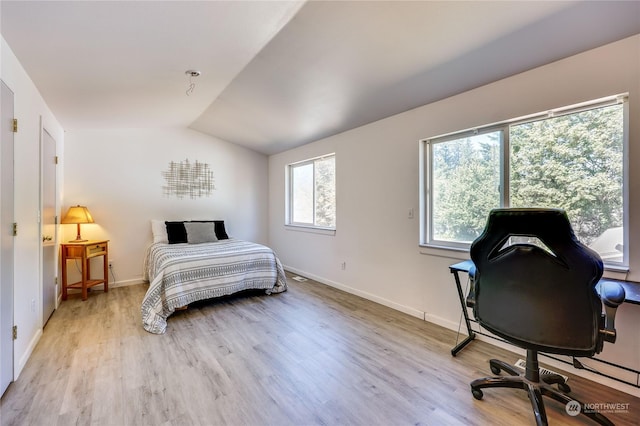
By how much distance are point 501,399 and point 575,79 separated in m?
2.18

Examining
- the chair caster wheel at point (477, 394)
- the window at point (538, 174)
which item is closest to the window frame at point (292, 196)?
→ the window at point (538, 174)

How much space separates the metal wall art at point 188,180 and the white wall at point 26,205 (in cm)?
206

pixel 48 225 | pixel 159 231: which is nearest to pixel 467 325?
pixel 48 225

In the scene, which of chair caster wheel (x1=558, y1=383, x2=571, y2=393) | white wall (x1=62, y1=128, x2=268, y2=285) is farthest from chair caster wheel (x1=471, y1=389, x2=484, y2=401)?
white wall (x1=62, y1=128, x2=268, y2=285)

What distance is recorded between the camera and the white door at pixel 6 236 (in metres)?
1.77

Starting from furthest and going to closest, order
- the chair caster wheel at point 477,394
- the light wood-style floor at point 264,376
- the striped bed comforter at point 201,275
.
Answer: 1. the striped bed comforter at point 201,275
2. the chair caster wheel at point 477,394
3. the light wood-style floor at point 264,376

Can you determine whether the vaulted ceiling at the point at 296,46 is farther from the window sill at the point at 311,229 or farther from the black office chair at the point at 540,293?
the window sill at the point at 311,229

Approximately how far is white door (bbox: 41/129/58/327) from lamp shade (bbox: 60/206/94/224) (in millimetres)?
295

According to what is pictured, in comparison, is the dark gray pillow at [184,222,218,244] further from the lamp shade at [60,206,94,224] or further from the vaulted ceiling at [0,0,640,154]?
the vaulted ceiling at [0,0,640,154]

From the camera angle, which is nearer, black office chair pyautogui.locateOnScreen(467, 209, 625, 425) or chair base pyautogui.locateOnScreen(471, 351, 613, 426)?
black office chair pyautogui.locateOnScreen(467, 209, 625, 425)

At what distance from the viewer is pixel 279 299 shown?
3.58 meters

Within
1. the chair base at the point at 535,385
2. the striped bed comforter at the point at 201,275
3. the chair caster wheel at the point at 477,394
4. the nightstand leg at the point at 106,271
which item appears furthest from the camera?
the nightstand leg at the point at 106,271

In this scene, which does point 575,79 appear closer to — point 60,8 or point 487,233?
point 487,233

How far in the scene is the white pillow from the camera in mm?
4387
